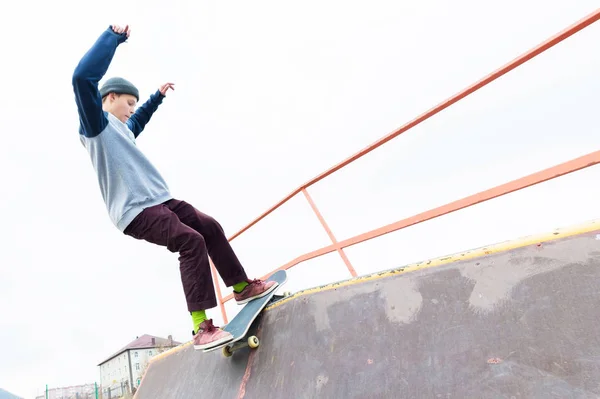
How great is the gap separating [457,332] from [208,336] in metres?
1.40

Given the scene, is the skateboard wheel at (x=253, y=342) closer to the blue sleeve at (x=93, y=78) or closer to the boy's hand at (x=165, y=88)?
the blue sleeve at (x=93, y=78)

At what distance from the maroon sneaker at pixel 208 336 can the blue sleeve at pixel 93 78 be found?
4.45 feet

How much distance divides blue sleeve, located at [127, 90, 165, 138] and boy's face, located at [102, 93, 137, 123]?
8.9 inches

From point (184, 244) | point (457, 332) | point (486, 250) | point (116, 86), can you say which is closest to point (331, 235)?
point (184, 244)

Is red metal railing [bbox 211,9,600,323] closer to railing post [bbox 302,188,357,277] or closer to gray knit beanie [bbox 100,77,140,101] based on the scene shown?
railing post [bbox 302,188,357,277]

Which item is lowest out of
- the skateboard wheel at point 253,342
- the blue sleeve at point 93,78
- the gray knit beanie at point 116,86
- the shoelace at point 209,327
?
the skateboard wheel at point 253,342

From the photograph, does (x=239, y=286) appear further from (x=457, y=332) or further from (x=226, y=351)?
(x=457, y=332)

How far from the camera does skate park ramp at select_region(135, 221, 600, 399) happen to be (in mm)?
1171

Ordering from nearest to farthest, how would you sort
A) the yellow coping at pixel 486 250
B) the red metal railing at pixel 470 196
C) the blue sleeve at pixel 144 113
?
the yellow coping at pixel 486 250, the red metal railing at pixel 470 196, the blue sleeve at pixel 144 113

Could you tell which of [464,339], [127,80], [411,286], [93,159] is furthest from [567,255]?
[127,80]

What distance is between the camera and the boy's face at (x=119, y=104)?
8.50ft

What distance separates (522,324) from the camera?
128 centimetres

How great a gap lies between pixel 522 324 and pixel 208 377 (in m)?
2.15

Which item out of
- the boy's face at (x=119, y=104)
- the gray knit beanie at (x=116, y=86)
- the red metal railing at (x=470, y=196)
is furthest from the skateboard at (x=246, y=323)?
the gray knit beanie at (x=116, y=86)
